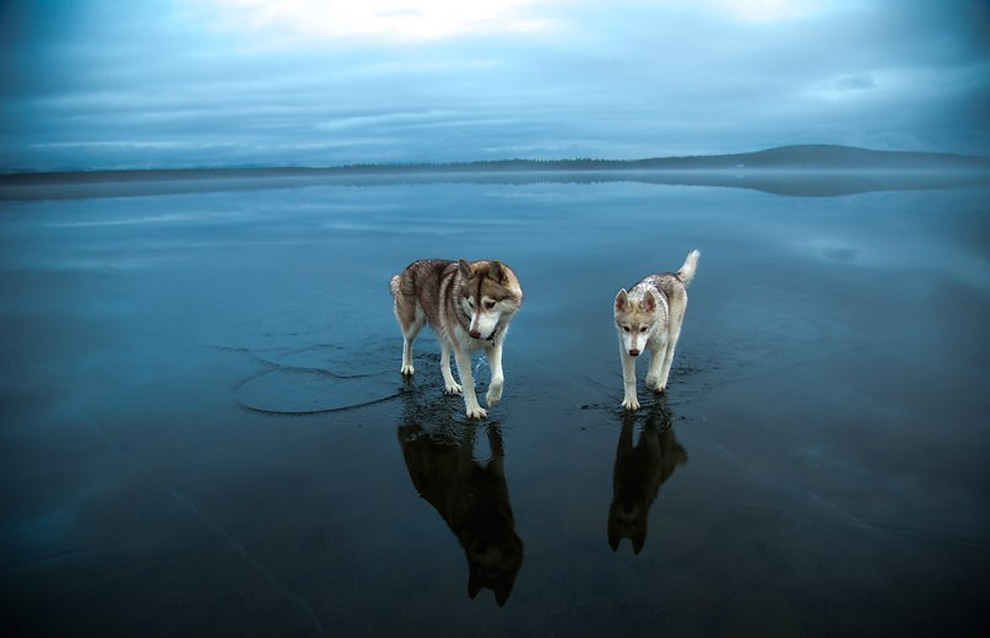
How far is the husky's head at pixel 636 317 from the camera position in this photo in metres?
7.16

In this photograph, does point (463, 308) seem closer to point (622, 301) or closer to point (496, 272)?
point (496, 272)

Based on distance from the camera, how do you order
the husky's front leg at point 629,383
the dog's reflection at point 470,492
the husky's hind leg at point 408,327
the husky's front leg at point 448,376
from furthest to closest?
the husky's hind leg at point 408,327, the husky's front leg at point 448,376, the husky's front leg at point 629,383, the dog's reflection at point 470,492

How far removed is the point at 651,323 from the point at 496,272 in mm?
1862

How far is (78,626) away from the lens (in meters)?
4.39

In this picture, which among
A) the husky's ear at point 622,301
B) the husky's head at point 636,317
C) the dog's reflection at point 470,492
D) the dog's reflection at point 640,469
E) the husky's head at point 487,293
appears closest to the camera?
the dog's reflection at point 470,492

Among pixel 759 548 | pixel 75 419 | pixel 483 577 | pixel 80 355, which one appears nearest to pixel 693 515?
pixel 759 548

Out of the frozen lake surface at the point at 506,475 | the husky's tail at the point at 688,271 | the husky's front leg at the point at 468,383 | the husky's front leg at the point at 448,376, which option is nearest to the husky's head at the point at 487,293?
the husky's front leg at the point at 468,383

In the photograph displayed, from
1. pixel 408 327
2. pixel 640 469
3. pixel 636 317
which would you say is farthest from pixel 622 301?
pixel 408 327

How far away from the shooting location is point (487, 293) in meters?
6.91

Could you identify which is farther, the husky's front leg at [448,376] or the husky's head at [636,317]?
the husky's front leg at [448,376]

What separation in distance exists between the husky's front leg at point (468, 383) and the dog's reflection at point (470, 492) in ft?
0.72

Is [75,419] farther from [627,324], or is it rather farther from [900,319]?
[900,319]

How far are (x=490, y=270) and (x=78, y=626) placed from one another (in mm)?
4561

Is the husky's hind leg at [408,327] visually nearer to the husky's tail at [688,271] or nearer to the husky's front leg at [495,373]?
the husky's front leg at [495,373]
